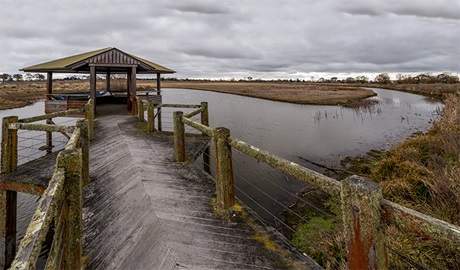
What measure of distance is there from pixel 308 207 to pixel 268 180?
2837 mm

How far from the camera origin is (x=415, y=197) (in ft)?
24.2

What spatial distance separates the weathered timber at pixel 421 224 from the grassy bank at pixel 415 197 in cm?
7

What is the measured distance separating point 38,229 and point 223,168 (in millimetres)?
2594

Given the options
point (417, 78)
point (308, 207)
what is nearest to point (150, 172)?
point (308, 207)

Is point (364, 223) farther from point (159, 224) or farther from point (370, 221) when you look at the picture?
point (159, 224)

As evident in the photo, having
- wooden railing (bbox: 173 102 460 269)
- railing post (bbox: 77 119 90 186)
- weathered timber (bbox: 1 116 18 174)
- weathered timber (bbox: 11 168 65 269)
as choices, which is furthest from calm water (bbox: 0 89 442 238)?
weathered timber (bbox: 11 168 65 269)

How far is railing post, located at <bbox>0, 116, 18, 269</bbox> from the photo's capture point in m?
6.06

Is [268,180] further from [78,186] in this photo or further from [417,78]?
[417,78]

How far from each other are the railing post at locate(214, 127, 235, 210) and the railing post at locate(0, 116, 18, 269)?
5.15 m

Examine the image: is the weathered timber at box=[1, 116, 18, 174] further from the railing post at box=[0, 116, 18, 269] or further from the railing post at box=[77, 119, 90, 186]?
the railing post at box=[77, 119, 90, 186]

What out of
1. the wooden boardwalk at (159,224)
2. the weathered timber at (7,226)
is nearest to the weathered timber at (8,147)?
the weathered timber at (7,226)

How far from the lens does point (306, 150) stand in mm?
16703

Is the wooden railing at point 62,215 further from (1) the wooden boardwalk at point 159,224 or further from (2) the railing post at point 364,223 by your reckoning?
(2) the railing post at point 364,223

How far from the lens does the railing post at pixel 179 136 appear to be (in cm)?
622
